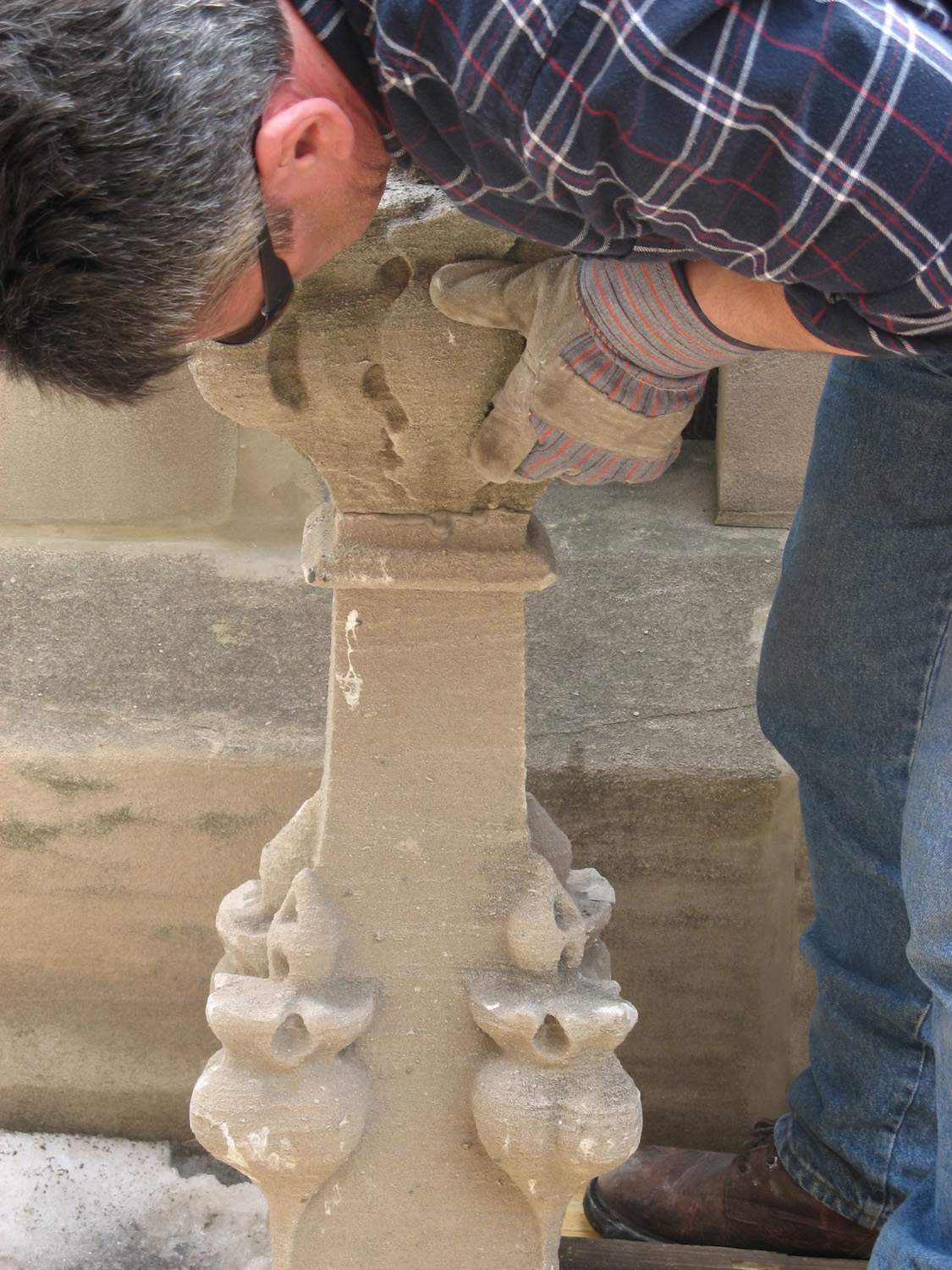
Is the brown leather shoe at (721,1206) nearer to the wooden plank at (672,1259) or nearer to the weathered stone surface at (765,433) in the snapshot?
the wooden plank at (672,1259)

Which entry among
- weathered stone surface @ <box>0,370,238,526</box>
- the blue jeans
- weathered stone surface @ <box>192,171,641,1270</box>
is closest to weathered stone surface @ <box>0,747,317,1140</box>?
weathered stone surface @ <box>0,370,238,526</box>

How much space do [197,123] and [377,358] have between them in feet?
0.83

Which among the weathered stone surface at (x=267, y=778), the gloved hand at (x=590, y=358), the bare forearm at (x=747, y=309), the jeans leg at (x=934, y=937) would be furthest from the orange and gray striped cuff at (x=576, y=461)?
the weathered stone surface at (x=267, y=778)

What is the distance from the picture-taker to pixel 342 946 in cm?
101

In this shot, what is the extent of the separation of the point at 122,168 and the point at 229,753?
86 centimetres

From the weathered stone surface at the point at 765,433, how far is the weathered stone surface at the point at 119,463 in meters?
0.53

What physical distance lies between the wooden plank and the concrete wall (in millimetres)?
310

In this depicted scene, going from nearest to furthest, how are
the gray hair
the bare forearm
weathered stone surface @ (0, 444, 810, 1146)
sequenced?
the gray hair < the bare forearm < weathered stone surface @ (0, 444, 810, 1146)

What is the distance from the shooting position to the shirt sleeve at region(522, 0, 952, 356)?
0.63 m

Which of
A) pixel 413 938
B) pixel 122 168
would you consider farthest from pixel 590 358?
pixel 413 938

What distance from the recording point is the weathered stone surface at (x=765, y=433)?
1506mm

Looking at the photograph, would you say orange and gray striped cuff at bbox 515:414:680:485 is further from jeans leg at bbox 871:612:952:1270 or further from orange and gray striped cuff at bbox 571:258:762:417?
jeans leg at bbox 871:612:952:1270

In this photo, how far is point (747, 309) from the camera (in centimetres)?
76

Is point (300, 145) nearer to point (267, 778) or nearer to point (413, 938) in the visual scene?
point (413, 938)
